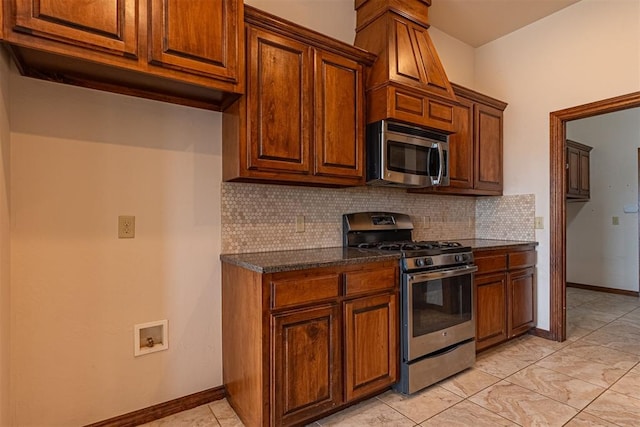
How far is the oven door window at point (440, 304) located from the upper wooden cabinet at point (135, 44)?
65.8 inches

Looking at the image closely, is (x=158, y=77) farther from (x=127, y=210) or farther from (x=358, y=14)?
(x=358, y=14)

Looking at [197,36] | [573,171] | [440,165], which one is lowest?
[440,165]

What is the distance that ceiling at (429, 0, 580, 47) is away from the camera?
2.91 metres

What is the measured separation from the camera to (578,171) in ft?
15.8

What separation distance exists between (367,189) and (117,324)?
1927 millimetres

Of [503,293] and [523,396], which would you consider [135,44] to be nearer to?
[523,396]

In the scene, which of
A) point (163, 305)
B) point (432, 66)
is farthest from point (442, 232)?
point (163, 305)

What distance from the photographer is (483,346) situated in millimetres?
2660

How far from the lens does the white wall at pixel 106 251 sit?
5.18 feet

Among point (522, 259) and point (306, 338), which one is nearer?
point (306, 338)

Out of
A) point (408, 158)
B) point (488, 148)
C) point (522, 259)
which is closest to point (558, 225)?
point (522, 259)

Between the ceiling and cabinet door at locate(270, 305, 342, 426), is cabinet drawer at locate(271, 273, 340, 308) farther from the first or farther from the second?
the ceiling

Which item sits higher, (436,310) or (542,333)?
(436,310)

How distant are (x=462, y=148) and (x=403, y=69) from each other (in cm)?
109
